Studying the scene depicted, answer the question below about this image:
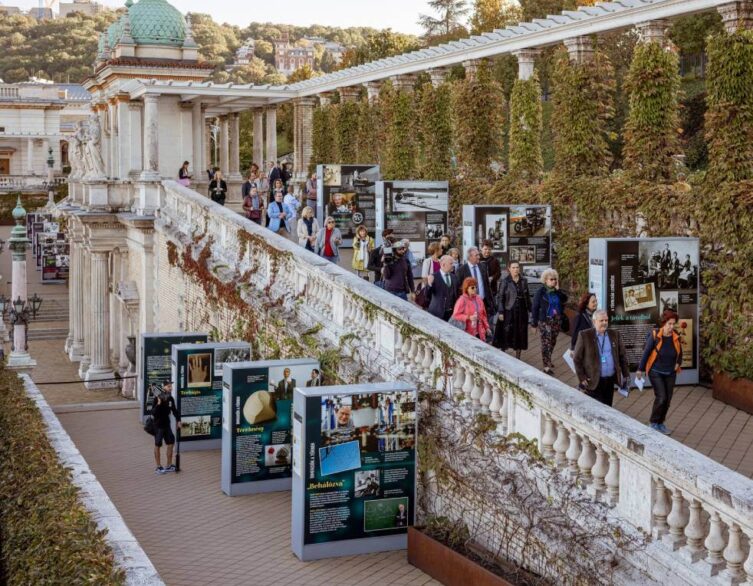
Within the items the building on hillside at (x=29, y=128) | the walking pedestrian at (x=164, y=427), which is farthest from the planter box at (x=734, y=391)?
the building on hillside at (x=29, y=128)

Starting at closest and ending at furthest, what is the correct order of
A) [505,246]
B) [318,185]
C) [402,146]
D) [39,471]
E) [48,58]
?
[39,471] → [505,246] → [318,185] → [402,146] → [48,58]

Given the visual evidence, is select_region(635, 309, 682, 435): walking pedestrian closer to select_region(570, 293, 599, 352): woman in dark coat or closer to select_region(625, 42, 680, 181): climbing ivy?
select_region(570, 293, 599, 352): woman in dark coat

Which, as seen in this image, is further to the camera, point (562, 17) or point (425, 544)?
point (562, 17)

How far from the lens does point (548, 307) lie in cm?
1506

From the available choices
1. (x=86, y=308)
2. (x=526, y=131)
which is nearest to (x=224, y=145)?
(x=86, y=308)

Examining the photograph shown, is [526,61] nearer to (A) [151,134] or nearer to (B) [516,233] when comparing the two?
(B) [516,233]

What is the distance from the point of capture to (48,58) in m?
151

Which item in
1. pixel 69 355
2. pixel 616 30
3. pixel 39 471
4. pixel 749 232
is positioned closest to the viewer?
pixel 39 471

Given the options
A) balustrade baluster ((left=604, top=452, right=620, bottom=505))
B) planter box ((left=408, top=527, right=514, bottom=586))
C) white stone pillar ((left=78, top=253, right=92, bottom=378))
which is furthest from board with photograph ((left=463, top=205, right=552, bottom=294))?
white stone pillar ((left=78, top=253, right=92, bottom=378))

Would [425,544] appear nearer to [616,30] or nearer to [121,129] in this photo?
[616,30]

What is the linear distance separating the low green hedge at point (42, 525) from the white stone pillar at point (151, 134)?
52.1 feet

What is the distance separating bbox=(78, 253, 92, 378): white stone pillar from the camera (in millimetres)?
36156

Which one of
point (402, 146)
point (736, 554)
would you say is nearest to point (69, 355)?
point (402, 146)

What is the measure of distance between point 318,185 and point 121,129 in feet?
23.5
